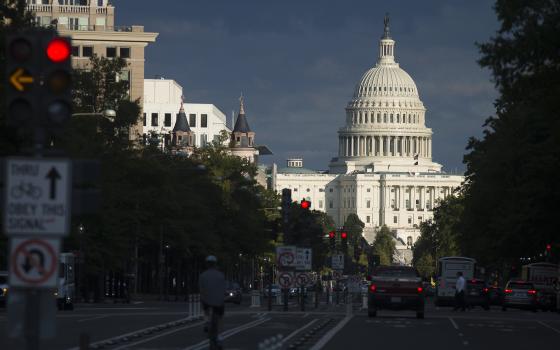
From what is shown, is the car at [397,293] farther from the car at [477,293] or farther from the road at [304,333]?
the car at [477,293]

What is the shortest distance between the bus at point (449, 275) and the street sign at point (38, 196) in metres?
72.6

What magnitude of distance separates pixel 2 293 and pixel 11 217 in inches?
1846

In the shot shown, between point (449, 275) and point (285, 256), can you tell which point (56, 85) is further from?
point (449, 275)

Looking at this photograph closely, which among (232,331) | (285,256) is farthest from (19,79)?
(285,256)

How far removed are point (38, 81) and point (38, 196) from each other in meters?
1.19

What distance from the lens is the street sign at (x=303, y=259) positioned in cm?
6394

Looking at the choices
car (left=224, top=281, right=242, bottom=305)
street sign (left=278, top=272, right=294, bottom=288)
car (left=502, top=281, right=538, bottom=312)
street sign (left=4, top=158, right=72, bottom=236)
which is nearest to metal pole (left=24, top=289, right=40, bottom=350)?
street sign (left=4, top=158, right=72, bottom=236)

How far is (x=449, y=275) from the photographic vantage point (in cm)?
9412

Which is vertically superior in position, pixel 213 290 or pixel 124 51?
pixel 124 51

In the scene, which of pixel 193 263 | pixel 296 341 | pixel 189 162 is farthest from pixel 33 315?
pixel 193 263

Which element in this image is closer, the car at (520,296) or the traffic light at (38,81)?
the traffic light at (38,81)

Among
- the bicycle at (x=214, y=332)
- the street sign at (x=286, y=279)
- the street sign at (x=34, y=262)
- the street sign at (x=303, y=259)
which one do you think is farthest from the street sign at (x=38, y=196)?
the street sign at (x=303, y=259)

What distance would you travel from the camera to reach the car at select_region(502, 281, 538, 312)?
79.4m

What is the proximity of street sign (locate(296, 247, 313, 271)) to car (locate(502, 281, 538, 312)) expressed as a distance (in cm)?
1763
